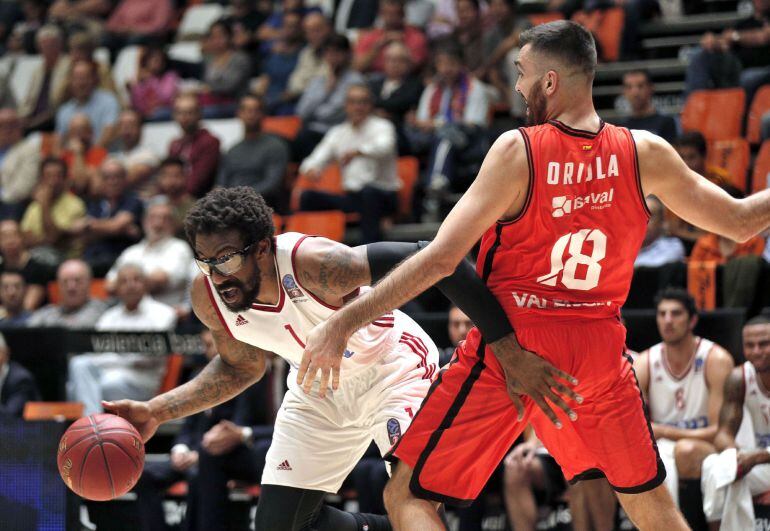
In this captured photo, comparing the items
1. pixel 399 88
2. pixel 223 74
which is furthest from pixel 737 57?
pixel 223 74

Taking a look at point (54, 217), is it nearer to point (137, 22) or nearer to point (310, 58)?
point (310, 58)

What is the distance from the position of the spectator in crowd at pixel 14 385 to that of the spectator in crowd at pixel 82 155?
3.56 metres

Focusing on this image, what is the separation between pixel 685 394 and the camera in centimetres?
701

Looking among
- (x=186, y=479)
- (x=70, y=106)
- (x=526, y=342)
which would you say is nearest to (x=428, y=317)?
(x=186, y=479)

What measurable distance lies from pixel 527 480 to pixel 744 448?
4.26ft

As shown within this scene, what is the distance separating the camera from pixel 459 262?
11.9ft

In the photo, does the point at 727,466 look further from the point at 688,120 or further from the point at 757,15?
the point at 757,15

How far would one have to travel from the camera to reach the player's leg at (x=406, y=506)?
12.2 feet

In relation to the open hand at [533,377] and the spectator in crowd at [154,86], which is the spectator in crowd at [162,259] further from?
the open hand at [533,377]

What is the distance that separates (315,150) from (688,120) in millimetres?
3597

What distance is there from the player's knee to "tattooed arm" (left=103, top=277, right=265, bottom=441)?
2905mm

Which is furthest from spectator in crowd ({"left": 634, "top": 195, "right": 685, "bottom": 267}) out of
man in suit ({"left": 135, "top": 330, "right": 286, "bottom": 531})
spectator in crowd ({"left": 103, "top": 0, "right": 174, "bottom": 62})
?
spectator in crowd ({"left": 103, "top": 0, "right": 174, "bottom": 62})

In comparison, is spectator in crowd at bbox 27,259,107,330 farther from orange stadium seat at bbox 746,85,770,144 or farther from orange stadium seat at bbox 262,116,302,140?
orange stadium seat at bbox 746,85,770,144

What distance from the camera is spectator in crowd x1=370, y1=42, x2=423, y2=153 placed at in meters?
11.0
